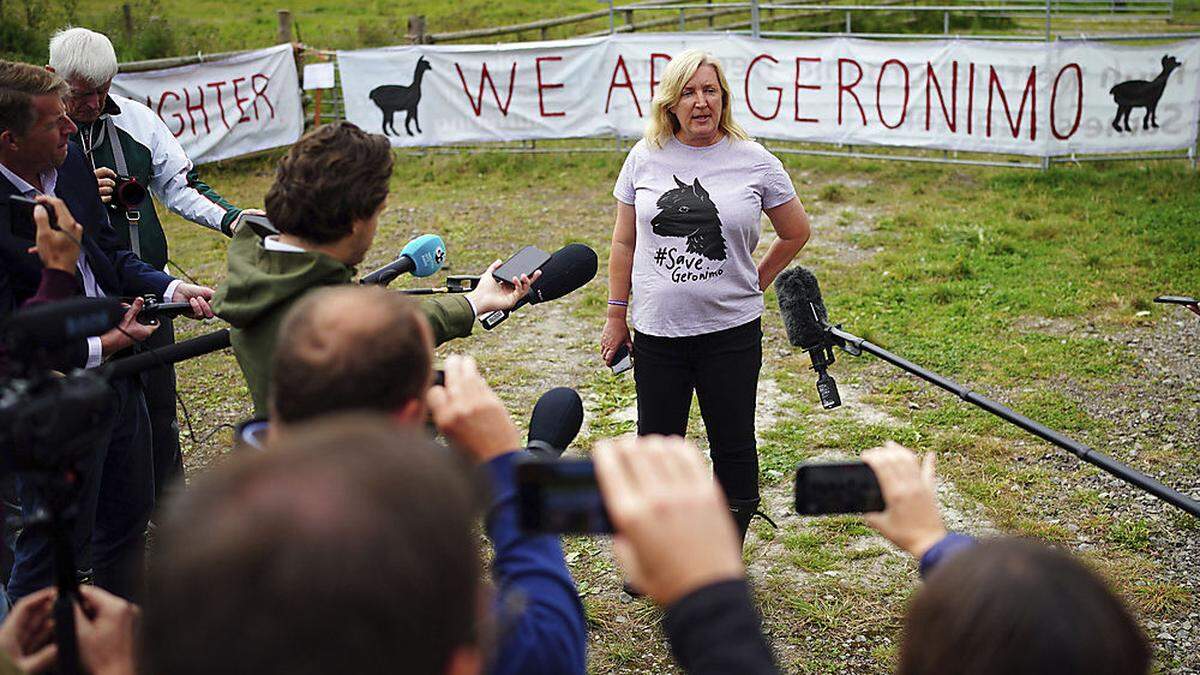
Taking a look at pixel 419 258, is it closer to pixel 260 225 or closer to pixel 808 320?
pixel 260 225

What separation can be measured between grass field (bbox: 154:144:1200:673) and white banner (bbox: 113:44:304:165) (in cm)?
103

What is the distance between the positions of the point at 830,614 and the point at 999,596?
2.99 metres

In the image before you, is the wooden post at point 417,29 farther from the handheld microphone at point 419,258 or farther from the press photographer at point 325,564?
the press photographer at point 325,564

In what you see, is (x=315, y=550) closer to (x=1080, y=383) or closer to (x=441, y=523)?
(x=441, y=523)

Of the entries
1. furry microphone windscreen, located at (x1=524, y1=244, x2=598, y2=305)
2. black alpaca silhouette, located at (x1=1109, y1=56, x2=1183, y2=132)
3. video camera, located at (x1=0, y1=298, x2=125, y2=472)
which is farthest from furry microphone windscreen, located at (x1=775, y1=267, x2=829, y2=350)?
black alpaca silhouette, located at (x1=1109, y1=56, x2=1183, y2=132)

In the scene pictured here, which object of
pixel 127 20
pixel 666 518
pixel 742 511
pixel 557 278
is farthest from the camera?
pixel 127 20

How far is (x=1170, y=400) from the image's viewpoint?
589 centimetres

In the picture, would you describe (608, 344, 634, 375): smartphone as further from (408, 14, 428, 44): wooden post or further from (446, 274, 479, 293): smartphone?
(408, 14, 428, 44): wooden post

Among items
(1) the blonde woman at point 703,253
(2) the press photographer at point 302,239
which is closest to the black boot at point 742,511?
(1) the blonde woman at point 703,253

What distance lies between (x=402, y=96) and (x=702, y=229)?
982 centimetres

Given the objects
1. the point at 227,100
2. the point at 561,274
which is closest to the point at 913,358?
the point at 561,274

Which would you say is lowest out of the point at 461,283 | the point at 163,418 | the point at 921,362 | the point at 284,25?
the point at 921,362

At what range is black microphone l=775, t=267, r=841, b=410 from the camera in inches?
144

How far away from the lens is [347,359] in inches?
61.1
